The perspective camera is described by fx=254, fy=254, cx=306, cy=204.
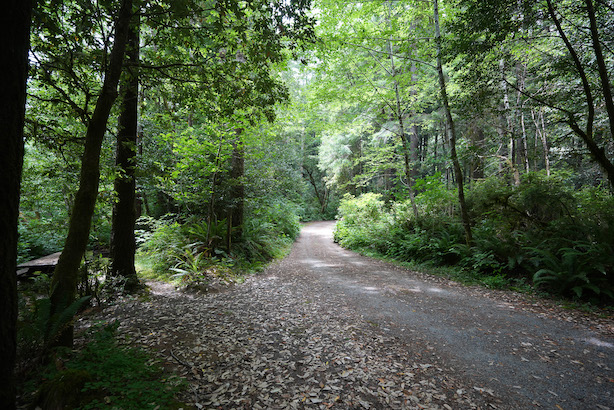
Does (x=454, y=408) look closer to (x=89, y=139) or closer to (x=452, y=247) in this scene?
(x=89, y=139)

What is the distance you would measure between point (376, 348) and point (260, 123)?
6.41 metres

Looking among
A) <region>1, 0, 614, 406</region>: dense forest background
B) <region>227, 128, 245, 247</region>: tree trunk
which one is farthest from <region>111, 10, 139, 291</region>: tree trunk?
<region>227, 128, 245, 247</region>: tree trunk

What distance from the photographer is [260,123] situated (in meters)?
7.54

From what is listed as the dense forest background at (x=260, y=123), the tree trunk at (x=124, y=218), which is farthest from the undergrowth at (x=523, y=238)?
the tree trunk at (x=124, y=218)

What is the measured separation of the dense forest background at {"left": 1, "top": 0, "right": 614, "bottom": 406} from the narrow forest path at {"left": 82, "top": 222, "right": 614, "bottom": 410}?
1244 mm

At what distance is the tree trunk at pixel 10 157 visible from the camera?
1.53 metres

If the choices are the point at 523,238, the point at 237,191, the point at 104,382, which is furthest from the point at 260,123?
the point at 523,238

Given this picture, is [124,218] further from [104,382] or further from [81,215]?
[104,382]

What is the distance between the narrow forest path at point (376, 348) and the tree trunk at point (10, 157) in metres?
1.53

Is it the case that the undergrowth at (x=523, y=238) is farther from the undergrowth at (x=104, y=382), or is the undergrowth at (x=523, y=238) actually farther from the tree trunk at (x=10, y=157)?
the tree trunk at (x=10, y=157)

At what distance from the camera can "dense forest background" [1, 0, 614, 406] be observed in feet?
11.8

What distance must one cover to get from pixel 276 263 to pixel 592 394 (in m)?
7.84

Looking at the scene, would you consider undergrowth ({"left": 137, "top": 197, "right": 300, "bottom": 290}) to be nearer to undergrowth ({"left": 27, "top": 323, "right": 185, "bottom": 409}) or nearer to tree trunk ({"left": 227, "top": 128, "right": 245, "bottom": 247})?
tree trunk ({"left": 227, "top": 128, "right": 245, "bottom": 247})

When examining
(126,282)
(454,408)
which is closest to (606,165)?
(454,408)
